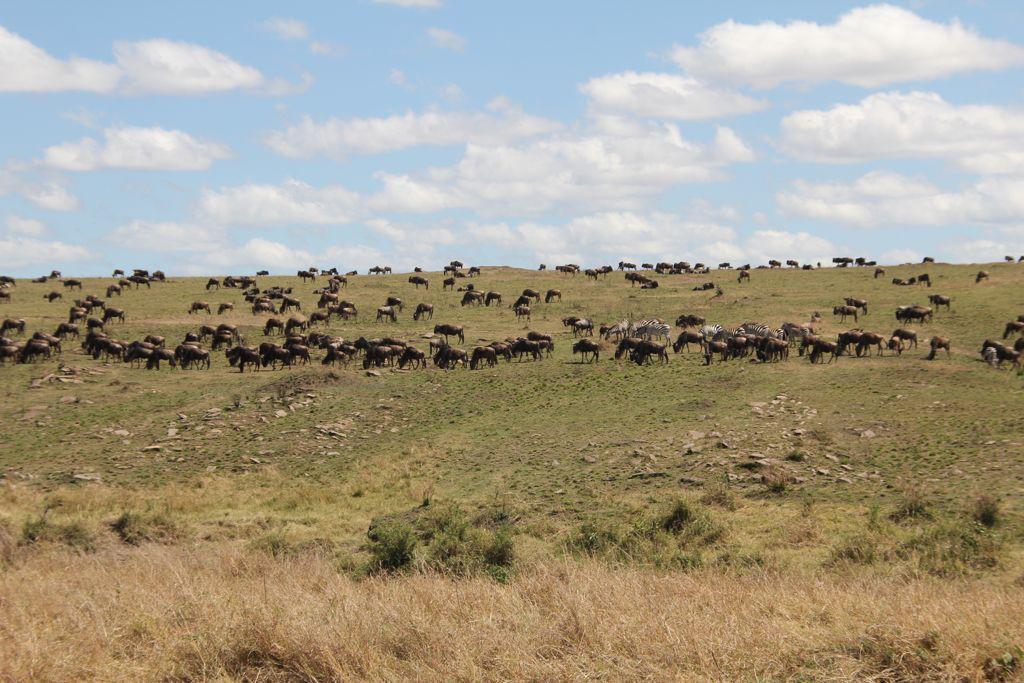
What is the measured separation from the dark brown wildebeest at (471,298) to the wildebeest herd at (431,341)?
17.2ft

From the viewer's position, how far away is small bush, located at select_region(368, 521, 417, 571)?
17.8 m

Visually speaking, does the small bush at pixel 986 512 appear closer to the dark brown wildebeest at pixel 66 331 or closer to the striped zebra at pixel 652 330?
the striped zebra at pixel 652 330

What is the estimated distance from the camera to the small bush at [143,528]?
21688 mm

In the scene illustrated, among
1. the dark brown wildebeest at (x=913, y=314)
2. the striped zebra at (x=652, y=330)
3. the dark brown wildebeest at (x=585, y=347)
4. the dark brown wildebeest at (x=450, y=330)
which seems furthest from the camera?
the dark brown wildebeest at (x=450, y=330)

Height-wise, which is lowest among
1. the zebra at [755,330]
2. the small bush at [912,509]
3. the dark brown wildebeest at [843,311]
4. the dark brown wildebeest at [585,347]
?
the small bush at [912,509]

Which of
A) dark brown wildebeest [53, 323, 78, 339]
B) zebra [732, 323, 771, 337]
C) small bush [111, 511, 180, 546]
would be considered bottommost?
small bush [111, 511, 180, 546]

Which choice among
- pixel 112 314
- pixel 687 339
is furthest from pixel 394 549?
pixel 112 314

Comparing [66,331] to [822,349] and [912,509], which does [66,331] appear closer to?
[822,349]

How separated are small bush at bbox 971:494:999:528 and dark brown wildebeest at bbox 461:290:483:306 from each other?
171 ft

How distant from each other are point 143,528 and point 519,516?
32.0 ft

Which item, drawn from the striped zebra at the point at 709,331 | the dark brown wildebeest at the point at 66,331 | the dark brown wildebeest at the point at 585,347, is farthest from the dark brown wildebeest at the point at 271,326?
the striped zebra at the point at 709,331

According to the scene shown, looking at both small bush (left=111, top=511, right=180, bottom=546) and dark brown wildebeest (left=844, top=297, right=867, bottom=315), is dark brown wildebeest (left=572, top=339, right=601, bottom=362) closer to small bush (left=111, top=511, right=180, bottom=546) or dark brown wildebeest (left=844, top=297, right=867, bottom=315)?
dark brown wildebeest (left=844, top=297, right=867, bottom=315)

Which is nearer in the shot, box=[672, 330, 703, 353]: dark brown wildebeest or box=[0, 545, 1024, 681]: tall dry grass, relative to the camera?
box=[0, 545, 1024, 681]: tall dry grass

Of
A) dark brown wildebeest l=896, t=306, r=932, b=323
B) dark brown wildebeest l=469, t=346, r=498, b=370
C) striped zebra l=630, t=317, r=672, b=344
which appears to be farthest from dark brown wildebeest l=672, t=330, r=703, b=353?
dark brown wildebeest l=896, t=306, r=932, b=323
